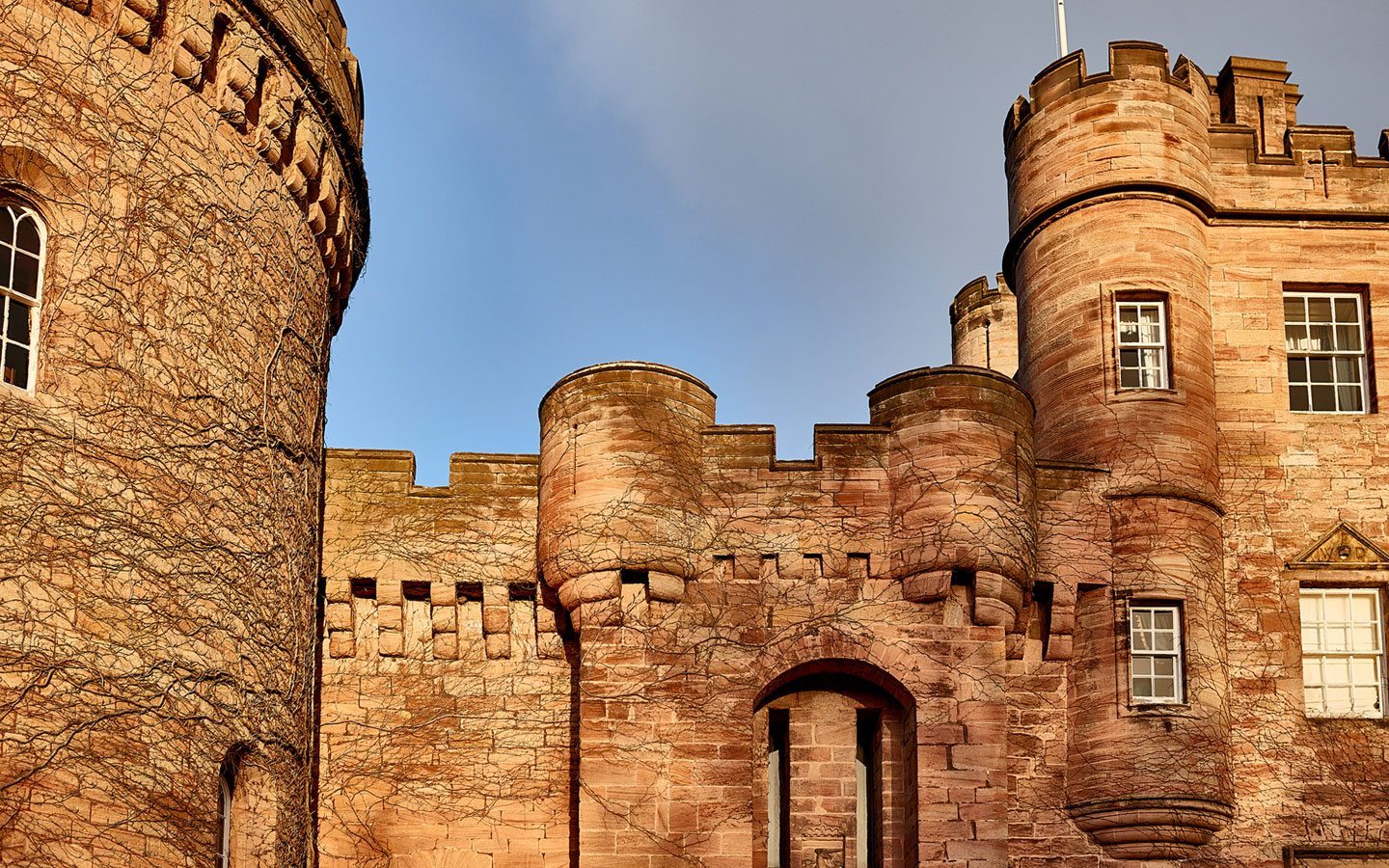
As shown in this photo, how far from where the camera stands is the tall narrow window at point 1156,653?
1856 cm

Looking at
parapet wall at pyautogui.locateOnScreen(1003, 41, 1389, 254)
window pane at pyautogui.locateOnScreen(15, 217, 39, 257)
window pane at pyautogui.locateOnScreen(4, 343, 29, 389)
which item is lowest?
window pane at pyautogui.locateOnScreen(4, 343, 29, 389)

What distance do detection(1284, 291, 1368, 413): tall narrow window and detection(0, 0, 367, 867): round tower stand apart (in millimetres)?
10328

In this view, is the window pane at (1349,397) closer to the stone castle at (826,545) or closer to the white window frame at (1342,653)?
the stone castle at (826,545)

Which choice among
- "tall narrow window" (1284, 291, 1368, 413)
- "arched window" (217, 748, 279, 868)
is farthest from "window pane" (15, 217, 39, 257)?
"tall narrow window" (1284, 291, 1368, 413)

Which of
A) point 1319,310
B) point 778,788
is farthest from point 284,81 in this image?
point 1319,310

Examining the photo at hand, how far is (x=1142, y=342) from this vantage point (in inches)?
776

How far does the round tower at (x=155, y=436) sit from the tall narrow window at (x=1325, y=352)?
10.3 metres

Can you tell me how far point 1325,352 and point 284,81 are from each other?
36.2ft

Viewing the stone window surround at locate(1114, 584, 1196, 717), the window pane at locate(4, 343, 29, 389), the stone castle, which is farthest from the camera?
the stone window surround at locate(1114, 584, 1196, 717)

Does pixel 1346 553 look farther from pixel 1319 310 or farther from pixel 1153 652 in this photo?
pixel 1319 310

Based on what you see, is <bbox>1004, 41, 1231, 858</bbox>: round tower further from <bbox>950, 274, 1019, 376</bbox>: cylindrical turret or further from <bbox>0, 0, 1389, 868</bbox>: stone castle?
<bbox>950, 274, 1019, 376</bbox>: cylindrical turret

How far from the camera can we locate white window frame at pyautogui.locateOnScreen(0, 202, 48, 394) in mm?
13453

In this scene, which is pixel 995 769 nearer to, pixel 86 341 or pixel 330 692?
pixel 330 692

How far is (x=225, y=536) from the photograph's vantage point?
1481 cm
